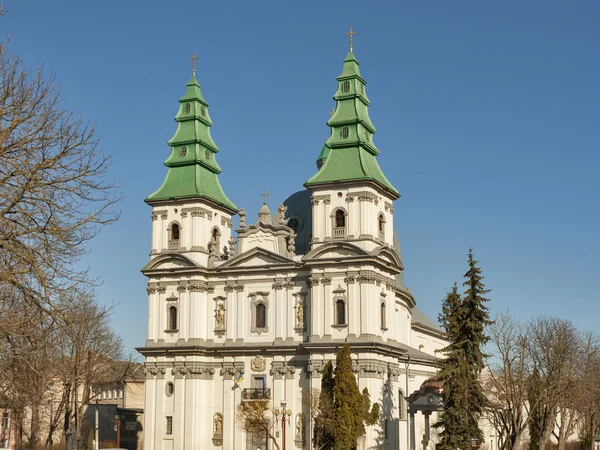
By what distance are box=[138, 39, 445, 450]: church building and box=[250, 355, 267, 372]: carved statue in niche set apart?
0.22 ft

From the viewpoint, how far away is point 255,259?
60.4 meters

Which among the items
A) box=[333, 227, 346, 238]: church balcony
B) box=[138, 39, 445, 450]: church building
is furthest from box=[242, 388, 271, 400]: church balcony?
box=[333, 227, 346, 238]: church balcony

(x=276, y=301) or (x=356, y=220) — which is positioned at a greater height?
(x=356, y=220)

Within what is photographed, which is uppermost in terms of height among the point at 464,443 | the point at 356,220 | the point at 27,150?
the point at 356,220

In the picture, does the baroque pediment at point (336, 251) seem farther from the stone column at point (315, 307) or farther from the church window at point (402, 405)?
the church window at point (402, 405)

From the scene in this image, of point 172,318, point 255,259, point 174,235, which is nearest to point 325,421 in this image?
point 255,259

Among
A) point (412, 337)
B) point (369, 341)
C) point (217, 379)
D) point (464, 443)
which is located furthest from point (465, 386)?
point (412, 337)

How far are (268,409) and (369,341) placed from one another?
833 cm

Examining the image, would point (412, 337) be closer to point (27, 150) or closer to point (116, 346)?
point (116, 346)

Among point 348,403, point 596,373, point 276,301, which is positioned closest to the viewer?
point 348,403

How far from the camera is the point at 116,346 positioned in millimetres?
70875

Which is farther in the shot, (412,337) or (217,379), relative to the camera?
(412,337)

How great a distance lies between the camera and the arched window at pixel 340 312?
5634cm

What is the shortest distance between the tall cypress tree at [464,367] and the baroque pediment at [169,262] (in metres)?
21.1
